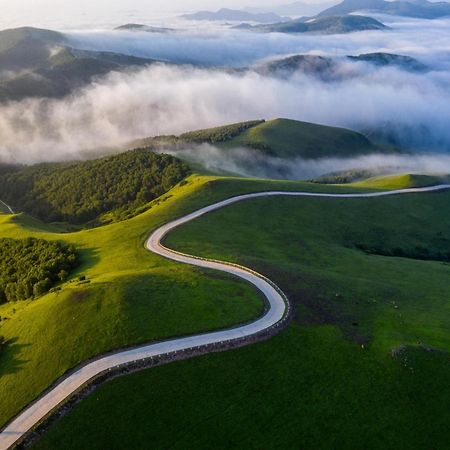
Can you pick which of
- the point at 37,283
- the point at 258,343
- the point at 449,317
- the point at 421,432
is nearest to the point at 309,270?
the point at 449,317

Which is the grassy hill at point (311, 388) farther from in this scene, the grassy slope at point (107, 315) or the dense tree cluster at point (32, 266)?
the dense tree cluster at point (32, 266)

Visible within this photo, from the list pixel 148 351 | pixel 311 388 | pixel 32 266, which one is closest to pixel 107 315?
pixel 148 351

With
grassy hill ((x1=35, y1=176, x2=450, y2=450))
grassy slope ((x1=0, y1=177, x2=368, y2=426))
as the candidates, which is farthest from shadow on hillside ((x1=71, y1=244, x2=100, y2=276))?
grassy hill ((x1=35, y1=176, x2=450, y2=450))

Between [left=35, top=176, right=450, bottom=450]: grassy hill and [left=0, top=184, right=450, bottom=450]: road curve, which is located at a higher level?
[left=0, top=184, right=450, bottom=450]: road curve

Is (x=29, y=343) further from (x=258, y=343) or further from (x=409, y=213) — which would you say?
(x=409, y=213)

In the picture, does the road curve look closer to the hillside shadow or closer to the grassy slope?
the grassy slope
